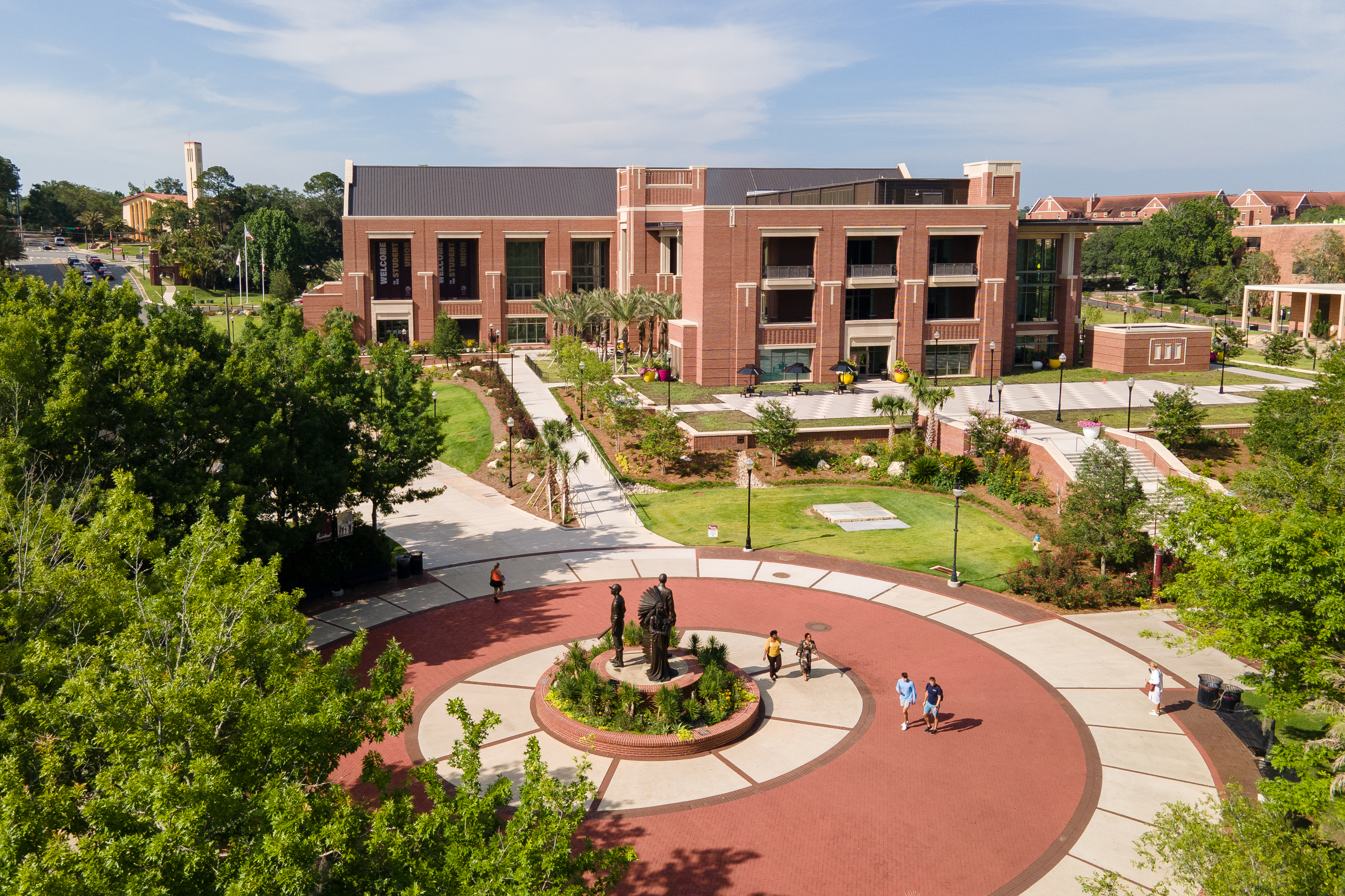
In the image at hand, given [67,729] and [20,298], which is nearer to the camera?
[67,729]

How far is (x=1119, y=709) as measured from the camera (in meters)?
22.4

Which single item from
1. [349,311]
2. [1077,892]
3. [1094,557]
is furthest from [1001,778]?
[349,311]

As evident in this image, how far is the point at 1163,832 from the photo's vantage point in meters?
12.4

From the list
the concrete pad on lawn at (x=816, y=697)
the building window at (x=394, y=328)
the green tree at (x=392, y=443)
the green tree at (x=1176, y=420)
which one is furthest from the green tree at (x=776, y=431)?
the building window at (x=394, y=328)

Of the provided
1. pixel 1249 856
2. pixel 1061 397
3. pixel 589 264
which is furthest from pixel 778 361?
pixel 1249 856

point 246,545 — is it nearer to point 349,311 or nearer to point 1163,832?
point 1163,832

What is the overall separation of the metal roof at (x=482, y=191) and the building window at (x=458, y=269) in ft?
9.74

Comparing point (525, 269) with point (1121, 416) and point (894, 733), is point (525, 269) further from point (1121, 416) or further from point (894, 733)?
point (894, 733)

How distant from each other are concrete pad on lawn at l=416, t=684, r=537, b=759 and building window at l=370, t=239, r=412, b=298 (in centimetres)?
6366

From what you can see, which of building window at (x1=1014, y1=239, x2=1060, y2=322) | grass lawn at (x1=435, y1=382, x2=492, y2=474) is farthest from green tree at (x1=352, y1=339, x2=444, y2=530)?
building window at (x1=1014, y1=239, x2=1060, y2=322)

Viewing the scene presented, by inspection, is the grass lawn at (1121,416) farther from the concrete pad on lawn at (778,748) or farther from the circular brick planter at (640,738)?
the circular brick planter at (640,738)

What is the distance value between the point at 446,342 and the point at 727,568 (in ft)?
150

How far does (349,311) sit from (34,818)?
2896 inches

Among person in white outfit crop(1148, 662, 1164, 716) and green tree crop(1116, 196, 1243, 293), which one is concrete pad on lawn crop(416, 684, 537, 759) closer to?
person in white outfit crop(1148, 662, 1164, 716)
